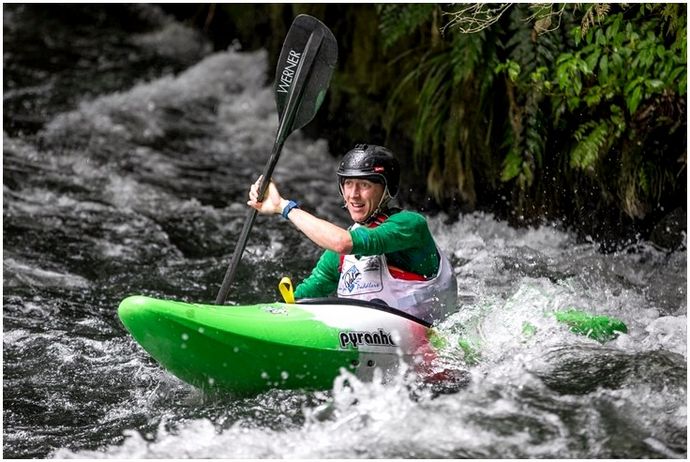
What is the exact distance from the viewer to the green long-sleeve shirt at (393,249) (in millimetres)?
4641

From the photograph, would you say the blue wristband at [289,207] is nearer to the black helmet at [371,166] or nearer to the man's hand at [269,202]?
the man's hand at [269,202]

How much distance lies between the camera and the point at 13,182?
873cm

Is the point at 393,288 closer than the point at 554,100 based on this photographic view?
Yes

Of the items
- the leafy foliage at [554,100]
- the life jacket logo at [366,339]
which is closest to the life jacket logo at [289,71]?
the leafy foliage at [554,100]

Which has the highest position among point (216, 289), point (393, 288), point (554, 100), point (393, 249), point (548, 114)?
point (554, 100)

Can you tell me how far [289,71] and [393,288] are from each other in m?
1.32

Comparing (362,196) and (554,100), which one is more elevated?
(554,100)

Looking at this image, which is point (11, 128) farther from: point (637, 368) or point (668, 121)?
point (637, 368)

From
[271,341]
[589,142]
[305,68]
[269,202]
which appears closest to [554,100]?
[589,142]

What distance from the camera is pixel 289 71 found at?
5.43m

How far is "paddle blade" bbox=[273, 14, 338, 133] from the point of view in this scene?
5391 millimetres

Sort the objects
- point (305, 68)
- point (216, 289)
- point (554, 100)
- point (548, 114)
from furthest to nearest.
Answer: point (216, 289) → point (548, 114) → point (554, 100) → point (305, 68)

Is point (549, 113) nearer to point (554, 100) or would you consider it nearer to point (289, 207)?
point (554, 100)

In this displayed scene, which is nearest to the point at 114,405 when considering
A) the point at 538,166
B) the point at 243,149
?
the point at 538,166
